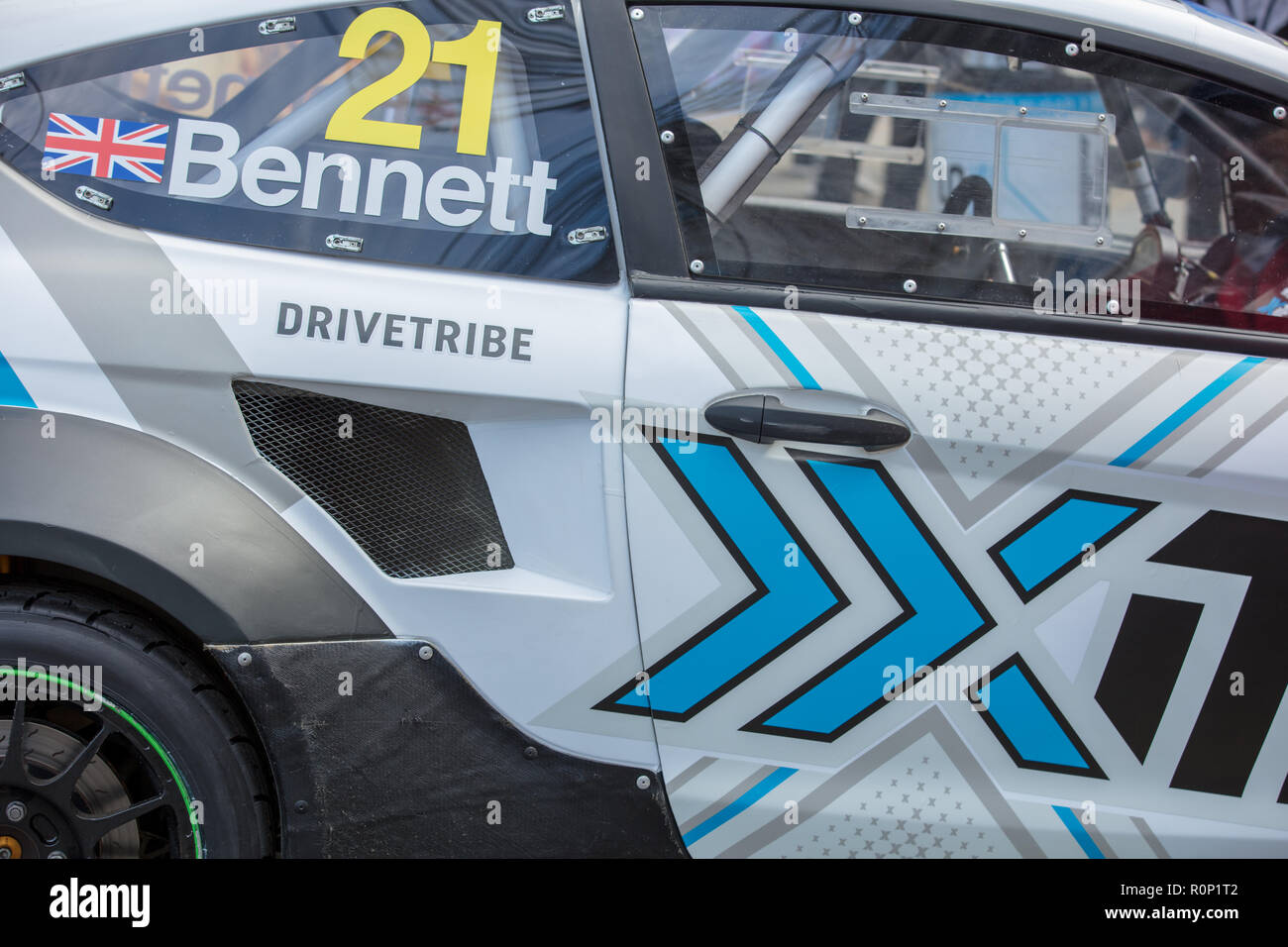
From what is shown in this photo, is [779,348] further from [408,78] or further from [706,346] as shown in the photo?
[408,78]

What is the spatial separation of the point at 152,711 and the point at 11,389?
1.68 feet

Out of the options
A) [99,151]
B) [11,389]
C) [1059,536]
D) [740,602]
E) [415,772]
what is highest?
[99,151]

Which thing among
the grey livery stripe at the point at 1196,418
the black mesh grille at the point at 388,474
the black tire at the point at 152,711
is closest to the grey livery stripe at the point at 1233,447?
the grey livery stripe at the point at 1196,418

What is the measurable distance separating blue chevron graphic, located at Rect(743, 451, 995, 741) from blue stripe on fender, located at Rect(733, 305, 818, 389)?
0.37 feet

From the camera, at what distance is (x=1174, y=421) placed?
156cm

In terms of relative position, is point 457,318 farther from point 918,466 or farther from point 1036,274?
point 1036,274

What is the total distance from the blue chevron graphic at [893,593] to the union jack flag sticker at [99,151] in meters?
1.08

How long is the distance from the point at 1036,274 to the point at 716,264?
0.53 metres

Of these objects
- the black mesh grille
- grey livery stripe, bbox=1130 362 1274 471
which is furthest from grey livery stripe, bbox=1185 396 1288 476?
the black mesh grille

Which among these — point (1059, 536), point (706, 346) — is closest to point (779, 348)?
point (706, 346)

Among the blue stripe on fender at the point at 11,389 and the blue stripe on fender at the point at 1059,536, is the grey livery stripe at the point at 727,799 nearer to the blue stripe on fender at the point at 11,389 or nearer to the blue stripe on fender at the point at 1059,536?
the blue stripe on fender at the point at 1059,536

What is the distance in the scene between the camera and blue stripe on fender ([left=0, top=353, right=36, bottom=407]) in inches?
57.3
